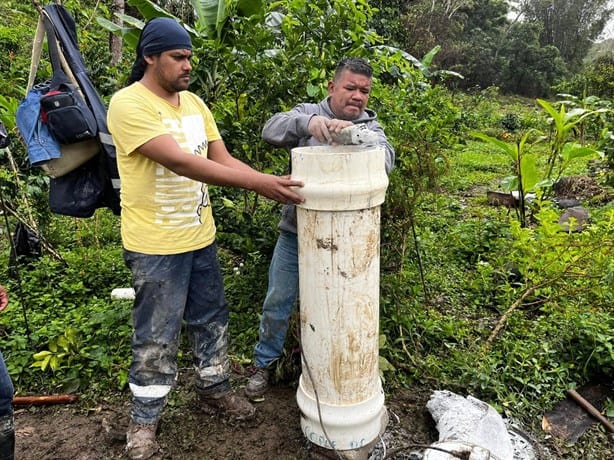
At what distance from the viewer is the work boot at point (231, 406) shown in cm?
261

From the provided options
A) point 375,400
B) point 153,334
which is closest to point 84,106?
point 153,334

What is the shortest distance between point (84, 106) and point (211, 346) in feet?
4.28

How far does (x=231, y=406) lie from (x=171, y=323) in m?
0.62

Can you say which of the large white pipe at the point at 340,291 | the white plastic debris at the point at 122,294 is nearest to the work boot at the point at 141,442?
the large white pipe at the point at 340,291

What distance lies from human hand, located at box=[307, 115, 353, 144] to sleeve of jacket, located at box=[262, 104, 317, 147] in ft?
0.27

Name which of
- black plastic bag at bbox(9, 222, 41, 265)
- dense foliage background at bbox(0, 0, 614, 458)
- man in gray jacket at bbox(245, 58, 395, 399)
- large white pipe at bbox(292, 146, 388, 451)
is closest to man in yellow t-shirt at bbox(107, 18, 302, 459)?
large white pipe at bbox(292, 146, 388, 451)

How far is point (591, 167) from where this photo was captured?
8.88 m

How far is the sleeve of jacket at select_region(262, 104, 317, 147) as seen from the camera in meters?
2.33

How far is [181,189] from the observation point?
7.20 feet

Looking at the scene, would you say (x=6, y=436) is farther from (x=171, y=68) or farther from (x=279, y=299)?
(x=171, y=68)

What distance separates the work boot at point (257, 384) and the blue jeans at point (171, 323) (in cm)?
14

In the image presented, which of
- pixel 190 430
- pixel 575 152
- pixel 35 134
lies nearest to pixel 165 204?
pixel 35 134

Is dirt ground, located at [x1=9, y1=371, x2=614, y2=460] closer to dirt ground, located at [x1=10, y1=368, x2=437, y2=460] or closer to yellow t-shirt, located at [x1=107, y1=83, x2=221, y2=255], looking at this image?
dirt ground, located at [x1=10, y1=368, x2=437, y2=460]

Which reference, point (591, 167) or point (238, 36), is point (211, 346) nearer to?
point (238, 36)
